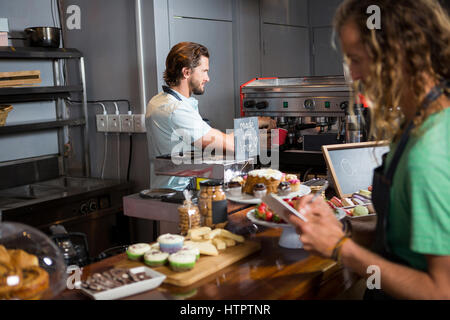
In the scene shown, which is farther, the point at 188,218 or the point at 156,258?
the point at 188,218

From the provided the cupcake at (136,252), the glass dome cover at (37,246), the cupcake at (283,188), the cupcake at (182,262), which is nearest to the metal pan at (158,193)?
the cupcake at (283,188)

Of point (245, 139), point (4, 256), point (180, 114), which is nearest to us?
point (4, 256)

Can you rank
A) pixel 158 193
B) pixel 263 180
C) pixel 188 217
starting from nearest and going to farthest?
pixel 188 217 → pixel 263 180 → pixel 158 193

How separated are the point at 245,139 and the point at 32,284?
4.30ft

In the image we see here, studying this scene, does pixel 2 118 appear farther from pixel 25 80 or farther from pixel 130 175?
pixel 130 175

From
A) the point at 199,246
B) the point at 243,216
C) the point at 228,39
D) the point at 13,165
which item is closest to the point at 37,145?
the point at 13,165

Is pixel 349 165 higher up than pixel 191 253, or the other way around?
pixel 349 165

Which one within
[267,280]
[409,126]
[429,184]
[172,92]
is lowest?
[267,280]

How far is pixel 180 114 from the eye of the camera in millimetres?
2922

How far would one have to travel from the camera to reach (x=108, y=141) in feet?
12.4

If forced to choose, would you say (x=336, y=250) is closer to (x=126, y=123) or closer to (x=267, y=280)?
(x=267, y=280)

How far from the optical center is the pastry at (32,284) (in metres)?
1.25

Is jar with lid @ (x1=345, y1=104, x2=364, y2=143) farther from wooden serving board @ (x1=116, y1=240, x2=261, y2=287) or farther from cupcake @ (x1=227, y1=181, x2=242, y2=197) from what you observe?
wooden serving board @ (x1=116, y1=240, x2=261, y2=287)

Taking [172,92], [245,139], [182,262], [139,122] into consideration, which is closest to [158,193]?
[245,139]
